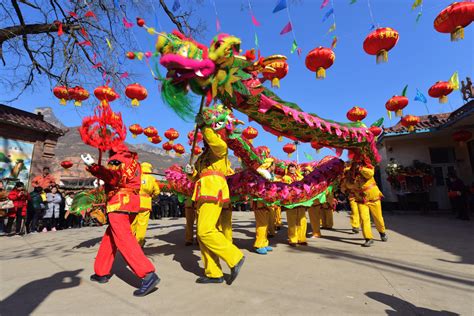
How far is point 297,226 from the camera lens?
5.05 m

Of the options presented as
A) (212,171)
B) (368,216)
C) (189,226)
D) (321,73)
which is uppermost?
(321,73)

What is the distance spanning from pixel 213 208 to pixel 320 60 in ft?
12.2

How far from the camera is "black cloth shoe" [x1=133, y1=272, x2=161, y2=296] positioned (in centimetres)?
250

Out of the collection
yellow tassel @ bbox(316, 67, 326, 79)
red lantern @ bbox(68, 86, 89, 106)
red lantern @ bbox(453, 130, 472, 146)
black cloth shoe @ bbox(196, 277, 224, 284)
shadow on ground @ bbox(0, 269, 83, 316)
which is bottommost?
shadow on ground @ bbox(0, 269, 83, 316)

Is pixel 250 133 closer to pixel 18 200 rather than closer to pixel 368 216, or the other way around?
pixel 368 216

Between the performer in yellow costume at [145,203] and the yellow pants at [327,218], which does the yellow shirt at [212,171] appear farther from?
the yellow pants at [327,218]

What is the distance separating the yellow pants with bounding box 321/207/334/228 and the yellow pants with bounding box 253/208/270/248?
10.9ft

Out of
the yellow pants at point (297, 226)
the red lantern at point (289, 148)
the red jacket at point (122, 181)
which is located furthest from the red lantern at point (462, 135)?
the red jacket at point (122, 181)

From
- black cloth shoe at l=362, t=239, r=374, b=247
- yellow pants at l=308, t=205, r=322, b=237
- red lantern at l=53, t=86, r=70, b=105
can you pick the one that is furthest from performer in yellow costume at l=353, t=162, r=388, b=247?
red lantern at l=53, t=86, r=70, b=105

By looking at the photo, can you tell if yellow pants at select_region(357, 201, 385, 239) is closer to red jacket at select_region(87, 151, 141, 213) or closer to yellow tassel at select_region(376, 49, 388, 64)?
yellow tassel at select_region(376, 49, 388, 64)

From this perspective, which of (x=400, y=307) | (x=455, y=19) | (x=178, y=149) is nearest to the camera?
(x=400, y=307)

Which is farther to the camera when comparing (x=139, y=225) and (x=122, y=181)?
(x=139, y=225)

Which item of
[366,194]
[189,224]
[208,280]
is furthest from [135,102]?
[366,194]

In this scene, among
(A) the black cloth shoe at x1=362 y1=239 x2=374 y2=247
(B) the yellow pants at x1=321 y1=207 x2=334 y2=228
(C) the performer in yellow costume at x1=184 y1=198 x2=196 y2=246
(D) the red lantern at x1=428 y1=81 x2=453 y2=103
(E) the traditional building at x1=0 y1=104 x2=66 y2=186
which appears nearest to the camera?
(A) the black cloth shoe at x1=362 y1=239 x2=374 y2=247
